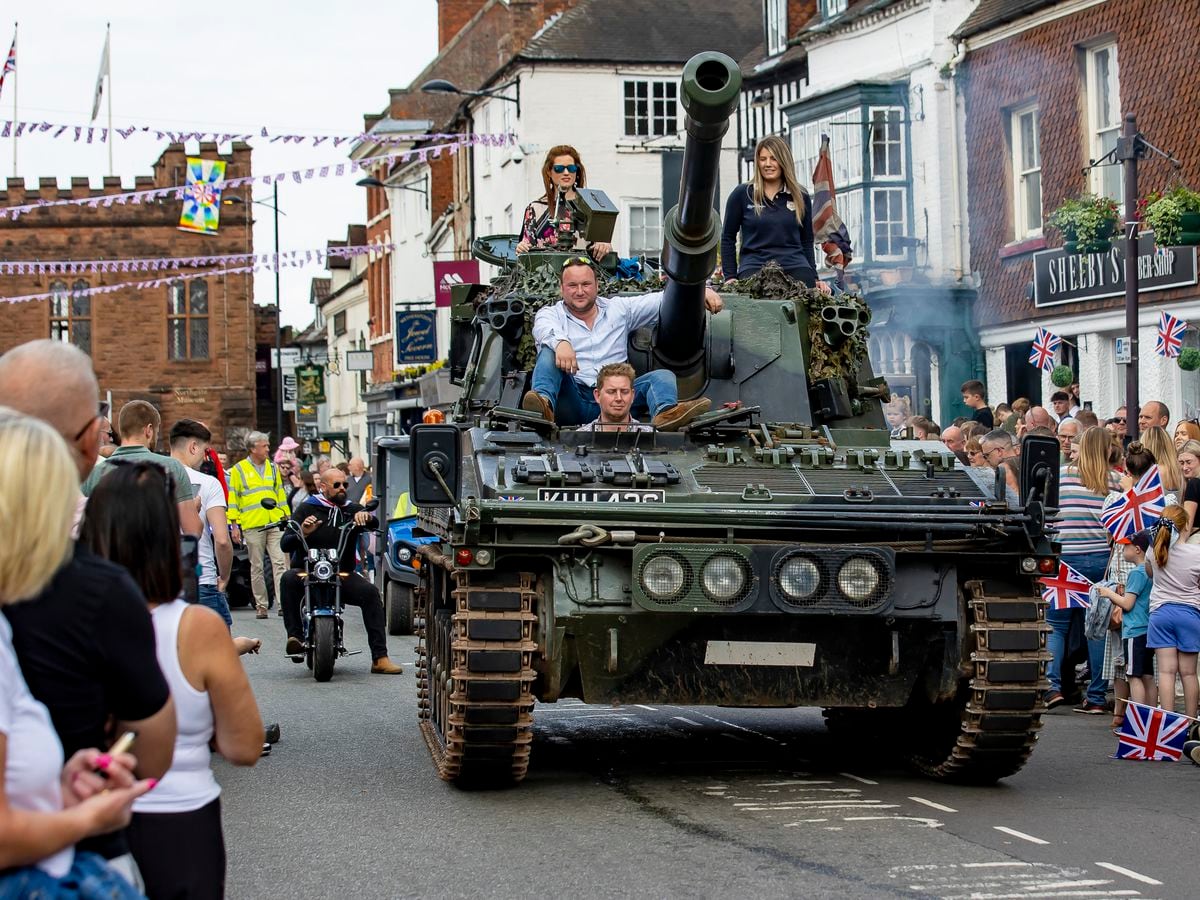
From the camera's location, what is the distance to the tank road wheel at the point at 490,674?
8.42 metres

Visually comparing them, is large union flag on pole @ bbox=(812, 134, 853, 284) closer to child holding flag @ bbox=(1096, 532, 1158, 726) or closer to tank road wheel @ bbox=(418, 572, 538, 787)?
child holding flag @ bbox=(1096, 532, 1158, 726)

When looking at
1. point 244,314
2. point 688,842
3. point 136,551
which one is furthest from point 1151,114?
point 244,314

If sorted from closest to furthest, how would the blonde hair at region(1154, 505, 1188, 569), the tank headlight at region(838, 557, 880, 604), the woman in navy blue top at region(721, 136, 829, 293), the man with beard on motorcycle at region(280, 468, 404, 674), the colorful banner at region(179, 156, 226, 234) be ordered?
the tank headlight at region(838, 557, 880, 604), the blonde hair at region(1154, 505, 1188, 569), the woman in navy blue top at region(721, 136, 829, 293), the man with beard on motorcycle at region(280, 468, 404, 674), the colorful banner at region(179, 156, 226, 234)

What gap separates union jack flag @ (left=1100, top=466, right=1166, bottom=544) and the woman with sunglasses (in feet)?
11.2

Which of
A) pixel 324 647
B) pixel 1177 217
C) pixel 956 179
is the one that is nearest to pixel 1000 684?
pixel 324 647

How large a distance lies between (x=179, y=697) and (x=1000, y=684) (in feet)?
16.9

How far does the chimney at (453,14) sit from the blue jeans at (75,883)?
168 feet

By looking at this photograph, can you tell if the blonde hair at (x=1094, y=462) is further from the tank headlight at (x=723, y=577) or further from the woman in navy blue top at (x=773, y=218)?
the tank headlight at (x=723, y=577)

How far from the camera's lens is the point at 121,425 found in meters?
9.62

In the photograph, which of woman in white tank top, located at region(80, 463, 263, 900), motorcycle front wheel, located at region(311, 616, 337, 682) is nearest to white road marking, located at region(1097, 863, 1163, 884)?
woman in white tank top, located at region(80, 463, 263, 900)

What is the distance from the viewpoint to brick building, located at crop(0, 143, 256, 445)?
60562 millimetres

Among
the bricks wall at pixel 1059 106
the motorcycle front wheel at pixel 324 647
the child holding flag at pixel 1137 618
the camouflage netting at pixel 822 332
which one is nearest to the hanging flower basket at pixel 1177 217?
the bricks wall at pixel 1059 106

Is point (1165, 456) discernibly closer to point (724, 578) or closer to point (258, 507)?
point (724, 578)

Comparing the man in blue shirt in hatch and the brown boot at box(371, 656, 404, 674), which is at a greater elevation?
the man in blue shirt in hatch
